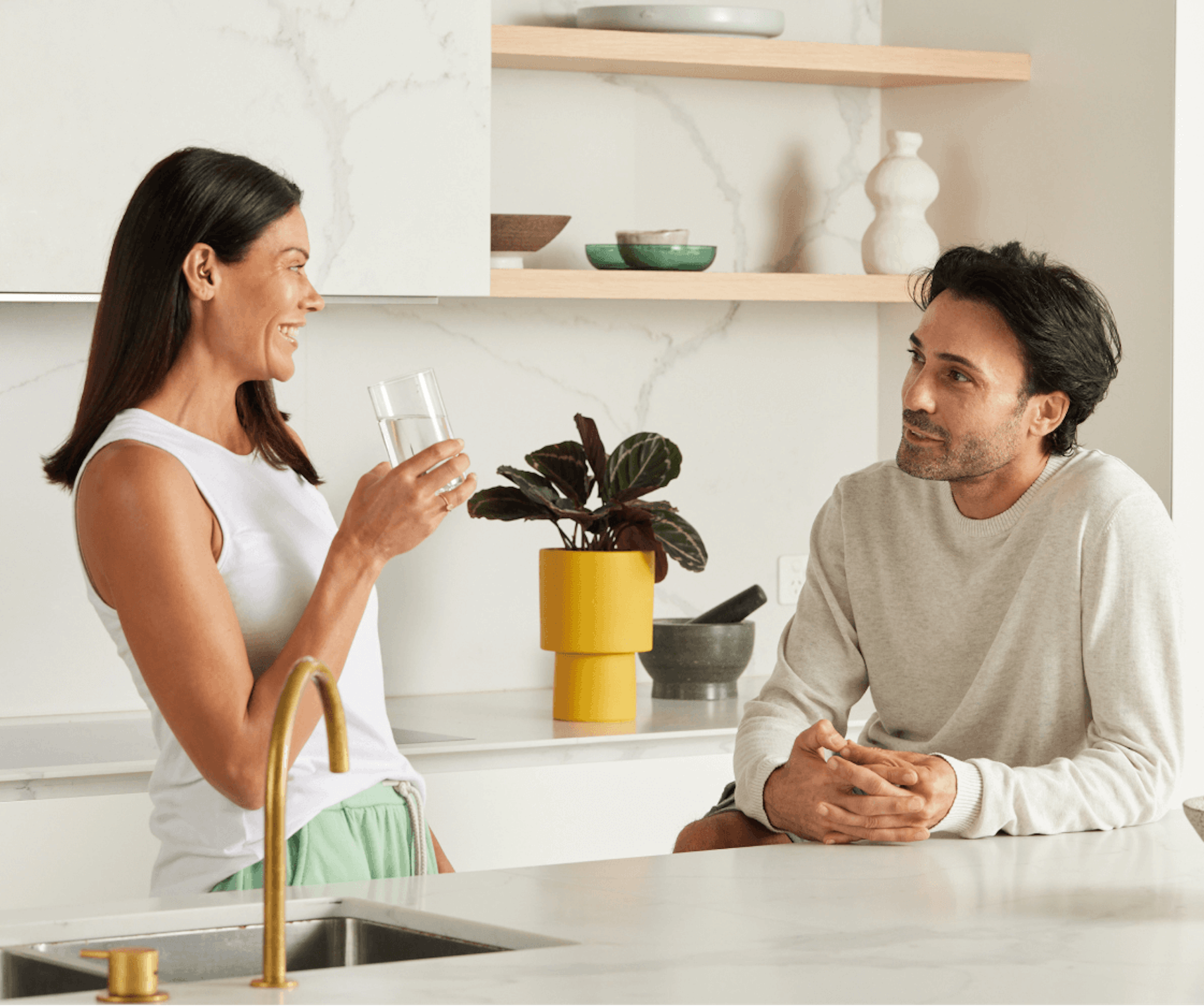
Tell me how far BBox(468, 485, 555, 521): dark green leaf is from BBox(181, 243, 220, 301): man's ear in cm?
107

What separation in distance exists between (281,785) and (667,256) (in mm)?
1994

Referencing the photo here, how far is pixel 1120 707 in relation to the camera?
186cm

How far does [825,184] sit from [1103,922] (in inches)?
90.9

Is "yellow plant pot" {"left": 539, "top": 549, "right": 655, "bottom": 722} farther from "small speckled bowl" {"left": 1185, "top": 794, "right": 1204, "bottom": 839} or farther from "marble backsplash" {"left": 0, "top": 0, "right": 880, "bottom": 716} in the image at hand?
"small speckled bowl" {"left": 1185, "top": 794, "right": 1204, "bottom": 839}

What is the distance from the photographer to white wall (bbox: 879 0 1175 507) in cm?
280

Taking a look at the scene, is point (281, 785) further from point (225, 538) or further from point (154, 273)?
point (154, 273)

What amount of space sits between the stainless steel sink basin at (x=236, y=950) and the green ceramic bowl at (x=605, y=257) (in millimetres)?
1772

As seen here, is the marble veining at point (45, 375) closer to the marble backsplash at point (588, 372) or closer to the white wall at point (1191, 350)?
the marble backsplash at point (588, 372)

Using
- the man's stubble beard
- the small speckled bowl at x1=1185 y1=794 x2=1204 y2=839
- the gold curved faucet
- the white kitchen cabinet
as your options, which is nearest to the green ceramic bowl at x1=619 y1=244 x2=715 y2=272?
the white kitchen cabinet

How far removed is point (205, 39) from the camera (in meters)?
2.50

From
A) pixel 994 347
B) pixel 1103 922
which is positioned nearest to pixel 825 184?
pixel 994 347

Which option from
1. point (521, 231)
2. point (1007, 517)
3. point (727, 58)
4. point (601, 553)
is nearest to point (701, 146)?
point (727, 58)

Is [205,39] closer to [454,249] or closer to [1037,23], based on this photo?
[454,249]

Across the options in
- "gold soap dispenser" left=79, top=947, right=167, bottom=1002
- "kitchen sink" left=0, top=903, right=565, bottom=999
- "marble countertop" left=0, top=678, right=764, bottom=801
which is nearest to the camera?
"gold soap dispenser" left=79, top=947, right=167, bottom=1002
